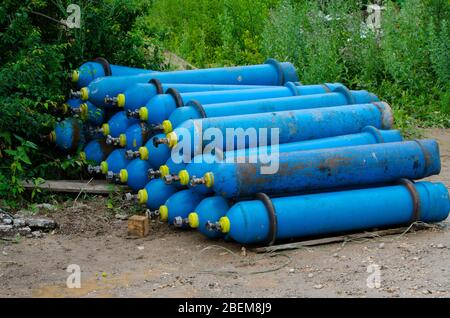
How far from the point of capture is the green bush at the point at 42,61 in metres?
7.03

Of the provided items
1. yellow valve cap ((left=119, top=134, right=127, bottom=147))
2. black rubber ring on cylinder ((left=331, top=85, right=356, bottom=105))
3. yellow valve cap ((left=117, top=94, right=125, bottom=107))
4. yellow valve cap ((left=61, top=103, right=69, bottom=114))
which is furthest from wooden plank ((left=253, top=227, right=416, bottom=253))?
yellow valve cap ((left=61, top=103, right=69, bottom=114))

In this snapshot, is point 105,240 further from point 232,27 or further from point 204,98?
point 232,27

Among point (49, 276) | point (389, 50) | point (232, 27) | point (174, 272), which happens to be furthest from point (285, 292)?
point (232, 27)

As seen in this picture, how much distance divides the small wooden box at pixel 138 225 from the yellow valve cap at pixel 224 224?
0.77m

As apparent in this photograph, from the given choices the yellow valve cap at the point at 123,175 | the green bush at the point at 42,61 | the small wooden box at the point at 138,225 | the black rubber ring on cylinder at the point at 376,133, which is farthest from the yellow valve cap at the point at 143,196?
the black rubber ring on cylinder at the point at 376,133

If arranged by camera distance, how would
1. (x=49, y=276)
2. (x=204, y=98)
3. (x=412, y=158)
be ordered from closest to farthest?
(x=49, y=276)
(x=412, y=158)
(x=204, y=98)

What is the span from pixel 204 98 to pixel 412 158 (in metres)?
1.71

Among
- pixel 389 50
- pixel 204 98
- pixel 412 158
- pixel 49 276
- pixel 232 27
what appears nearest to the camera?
pixel 49 276

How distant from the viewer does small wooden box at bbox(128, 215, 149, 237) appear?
6.27 metres

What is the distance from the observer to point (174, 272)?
217 inches

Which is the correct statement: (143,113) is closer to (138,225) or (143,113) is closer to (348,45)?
(138,225)

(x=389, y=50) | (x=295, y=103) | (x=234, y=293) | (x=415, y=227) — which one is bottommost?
(x=234, y=293)

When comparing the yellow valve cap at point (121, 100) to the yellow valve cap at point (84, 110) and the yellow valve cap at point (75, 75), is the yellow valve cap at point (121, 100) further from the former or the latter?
the yellow valve cap at point (75, 75)

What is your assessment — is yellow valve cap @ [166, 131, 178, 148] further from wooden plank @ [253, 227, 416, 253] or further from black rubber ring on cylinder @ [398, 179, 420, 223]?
black rubber ring on cylinder @ [398, 179, 420, 223]
